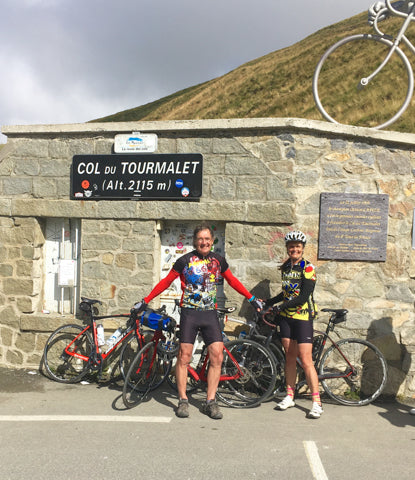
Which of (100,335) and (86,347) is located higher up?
(100,335)

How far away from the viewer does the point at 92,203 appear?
5602 millimetres

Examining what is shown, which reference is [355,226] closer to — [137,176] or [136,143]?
[137,176]

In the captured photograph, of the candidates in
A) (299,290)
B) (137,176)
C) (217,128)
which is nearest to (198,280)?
(299,290)

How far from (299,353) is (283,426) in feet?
2.42

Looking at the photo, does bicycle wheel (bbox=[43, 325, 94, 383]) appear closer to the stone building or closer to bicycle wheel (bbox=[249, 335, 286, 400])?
the stone building

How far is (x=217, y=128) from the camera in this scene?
5.30m

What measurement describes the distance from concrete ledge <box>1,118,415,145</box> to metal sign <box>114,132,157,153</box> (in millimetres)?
69

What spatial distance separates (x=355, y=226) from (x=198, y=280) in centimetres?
211

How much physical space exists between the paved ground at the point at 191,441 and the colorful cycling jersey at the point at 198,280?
113 cm

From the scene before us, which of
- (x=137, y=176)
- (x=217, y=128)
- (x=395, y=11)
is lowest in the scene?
(x=137, y=176)

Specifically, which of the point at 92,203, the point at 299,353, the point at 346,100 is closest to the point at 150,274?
the point at 92,203

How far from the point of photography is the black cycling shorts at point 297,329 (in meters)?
4.50

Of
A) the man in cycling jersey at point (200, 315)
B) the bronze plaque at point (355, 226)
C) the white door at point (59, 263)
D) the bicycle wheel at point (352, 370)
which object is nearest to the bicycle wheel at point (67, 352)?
the white door at point (59, 263)

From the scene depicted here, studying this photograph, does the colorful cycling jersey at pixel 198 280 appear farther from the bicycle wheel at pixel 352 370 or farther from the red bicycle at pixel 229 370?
the bicycle wheel at pixel 352 370
